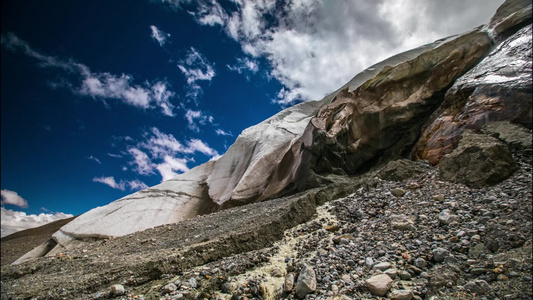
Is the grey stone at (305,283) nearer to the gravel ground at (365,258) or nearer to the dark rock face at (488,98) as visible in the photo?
the gravel ground at (365,258)

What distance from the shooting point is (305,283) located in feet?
11.3

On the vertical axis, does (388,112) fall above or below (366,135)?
above

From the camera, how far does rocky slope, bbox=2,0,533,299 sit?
122 inches

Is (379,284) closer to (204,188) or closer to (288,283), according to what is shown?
(288,283)

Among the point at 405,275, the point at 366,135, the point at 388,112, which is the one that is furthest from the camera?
the point at 366,135

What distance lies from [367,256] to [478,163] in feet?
10.1

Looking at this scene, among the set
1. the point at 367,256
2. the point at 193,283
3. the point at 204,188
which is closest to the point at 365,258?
the point at 367,256

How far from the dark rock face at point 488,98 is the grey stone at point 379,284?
2.29 m

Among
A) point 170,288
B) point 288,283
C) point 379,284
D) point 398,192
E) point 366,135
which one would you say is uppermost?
point 366,135

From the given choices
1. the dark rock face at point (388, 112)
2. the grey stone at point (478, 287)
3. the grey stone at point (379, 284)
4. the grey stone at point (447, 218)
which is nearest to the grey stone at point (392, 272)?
the grey stone at point (379, 284)

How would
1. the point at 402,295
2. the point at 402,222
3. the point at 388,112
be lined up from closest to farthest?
the point at 402,295 < the point at 402,222 < the point at 388,112

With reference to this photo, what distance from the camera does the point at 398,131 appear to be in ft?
35.8

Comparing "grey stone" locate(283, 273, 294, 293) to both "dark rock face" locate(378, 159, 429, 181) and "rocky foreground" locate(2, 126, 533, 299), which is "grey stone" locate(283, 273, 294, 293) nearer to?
"rocky foreground" locate(2, 126, 533, 299)

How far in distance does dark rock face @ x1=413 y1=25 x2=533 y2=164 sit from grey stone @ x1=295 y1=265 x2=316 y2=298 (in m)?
3.05
